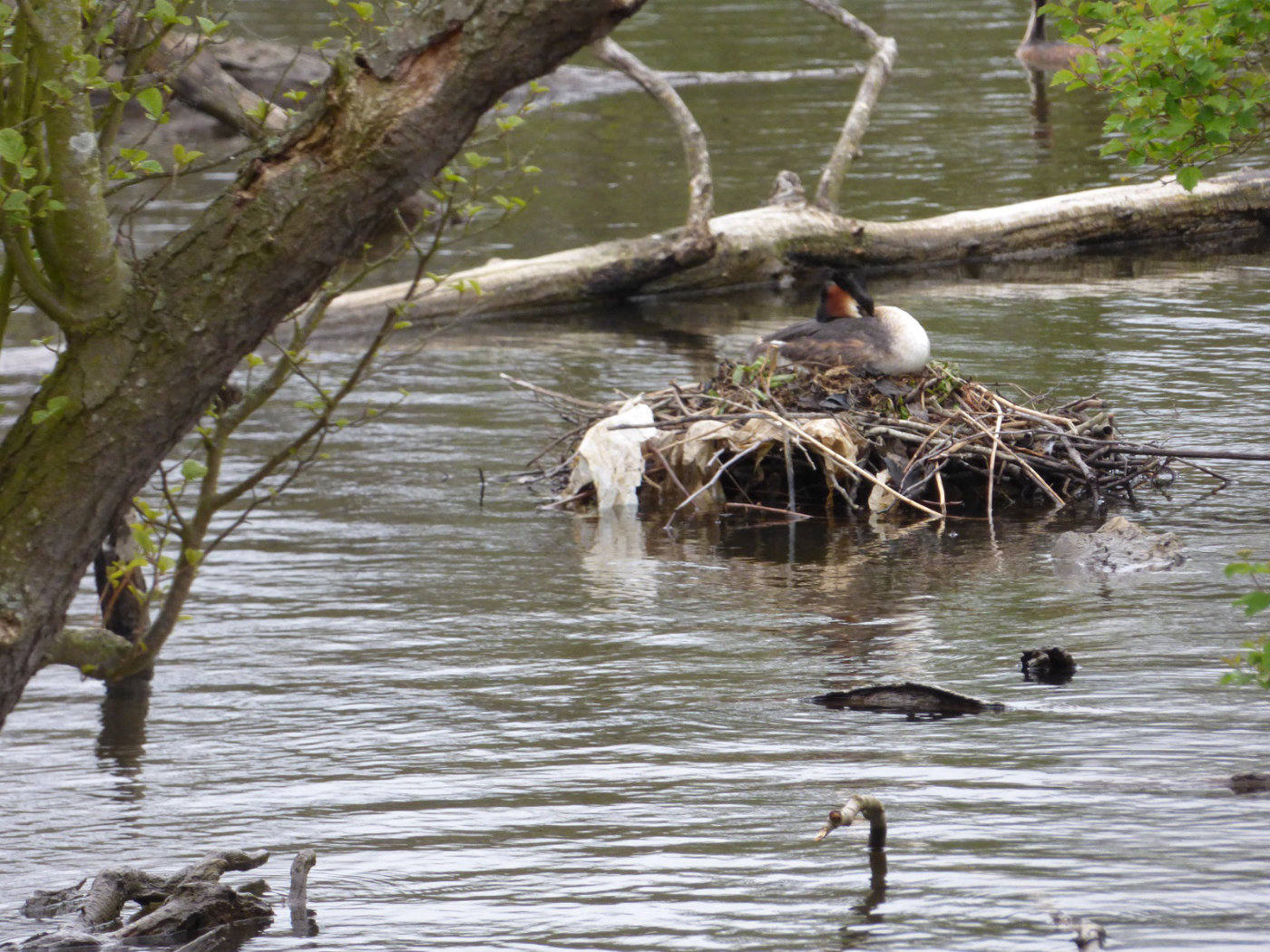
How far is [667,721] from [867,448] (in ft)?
12.1

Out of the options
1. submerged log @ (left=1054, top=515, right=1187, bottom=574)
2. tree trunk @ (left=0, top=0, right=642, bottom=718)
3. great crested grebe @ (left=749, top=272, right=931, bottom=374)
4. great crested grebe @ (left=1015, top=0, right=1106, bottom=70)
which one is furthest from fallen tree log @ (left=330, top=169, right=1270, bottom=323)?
great crested grebe @ (left=1015, top=0, right=1106, bottom=70)

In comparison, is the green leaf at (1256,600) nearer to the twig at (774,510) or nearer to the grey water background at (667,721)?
the grey water background at (667,721)

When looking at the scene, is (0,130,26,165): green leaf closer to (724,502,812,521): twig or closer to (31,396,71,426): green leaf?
(31,396,71,426): green leaf

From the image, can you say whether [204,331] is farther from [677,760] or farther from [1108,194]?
[1108,194]

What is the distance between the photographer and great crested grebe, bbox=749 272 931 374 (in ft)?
33.8

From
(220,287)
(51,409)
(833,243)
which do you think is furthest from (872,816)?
(833,243)

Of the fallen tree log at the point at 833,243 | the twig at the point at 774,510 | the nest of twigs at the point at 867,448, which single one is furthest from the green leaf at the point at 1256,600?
the fallen tree log at the point at 833,243

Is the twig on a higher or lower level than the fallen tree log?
lower

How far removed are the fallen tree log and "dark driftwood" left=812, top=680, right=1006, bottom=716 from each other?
952 cm

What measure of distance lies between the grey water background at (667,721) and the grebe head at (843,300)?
163 cm

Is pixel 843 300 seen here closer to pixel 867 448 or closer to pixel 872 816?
pixel 867 448

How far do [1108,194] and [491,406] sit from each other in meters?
8.39

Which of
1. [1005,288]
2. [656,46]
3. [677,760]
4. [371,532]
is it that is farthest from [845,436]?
[656,46]

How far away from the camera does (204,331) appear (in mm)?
3920
